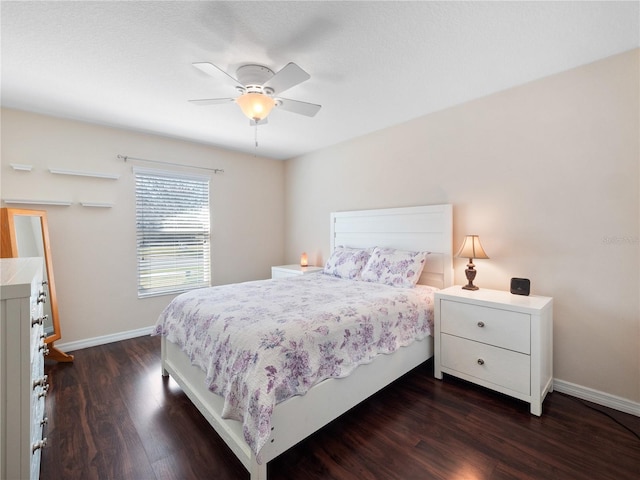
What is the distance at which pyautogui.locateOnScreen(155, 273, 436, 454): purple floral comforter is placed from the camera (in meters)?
1.40

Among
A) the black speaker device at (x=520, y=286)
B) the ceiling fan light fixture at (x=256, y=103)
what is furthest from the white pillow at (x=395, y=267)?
the ceiling fan light fixture at (x=256, y=103)

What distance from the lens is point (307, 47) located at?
1.88 metres

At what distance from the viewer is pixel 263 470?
1344 mm

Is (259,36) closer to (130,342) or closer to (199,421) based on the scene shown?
(199,421)

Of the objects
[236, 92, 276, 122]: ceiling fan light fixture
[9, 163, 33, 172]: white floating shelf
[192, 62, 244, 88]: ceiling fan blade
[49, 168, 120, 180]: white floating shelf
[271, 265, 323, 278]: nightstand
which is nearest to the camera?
[192, 62, 244, 88]: ceiling fan blade

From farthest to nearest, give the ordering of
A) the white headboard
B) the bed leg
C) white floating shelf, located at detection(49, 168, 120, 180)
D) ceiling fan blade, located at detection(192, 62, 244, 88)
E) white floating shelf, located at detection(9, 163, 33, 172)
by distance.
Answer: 1. white floating shelf, located at detection(49, 168, 120, 180)
2. the white headboard
3. white floating shelf, located at detection(9, 163, 33, 172)
4. ceiling fan blade, located at detection(192, 62, 244, 88)
5. the bed leg

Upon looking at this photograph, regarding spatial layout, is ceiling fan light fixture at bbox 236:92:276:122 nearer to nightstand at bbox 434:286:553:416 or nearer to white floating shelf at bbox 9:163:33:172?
nightstand at bbox 434:286:553:416

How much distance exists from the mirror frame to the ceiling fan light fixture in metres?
2.28

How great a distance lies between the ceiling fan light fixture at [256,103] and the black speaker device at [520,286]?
2.30 metres

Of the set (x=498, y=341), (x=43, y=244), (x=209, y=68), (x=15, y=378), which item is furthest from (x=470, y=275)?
(x=43, y=244)

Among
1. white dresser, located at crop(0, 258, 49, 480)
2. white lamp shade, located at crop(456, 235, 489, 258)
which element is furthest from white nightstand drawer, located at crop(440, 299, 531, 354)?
white dresser, located at crop(0, 258, 49, 480)

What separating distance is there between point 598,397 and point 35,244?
15.8 feet

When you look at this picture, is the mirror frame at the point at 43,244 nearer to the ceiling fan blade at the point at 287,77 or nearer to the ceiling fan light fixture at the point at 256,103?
the ceiling fan light fixture at the point at 256,103

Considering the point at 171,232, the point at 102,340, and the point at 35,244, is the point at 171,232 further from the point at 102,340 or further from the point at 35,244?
the point at 102,340
